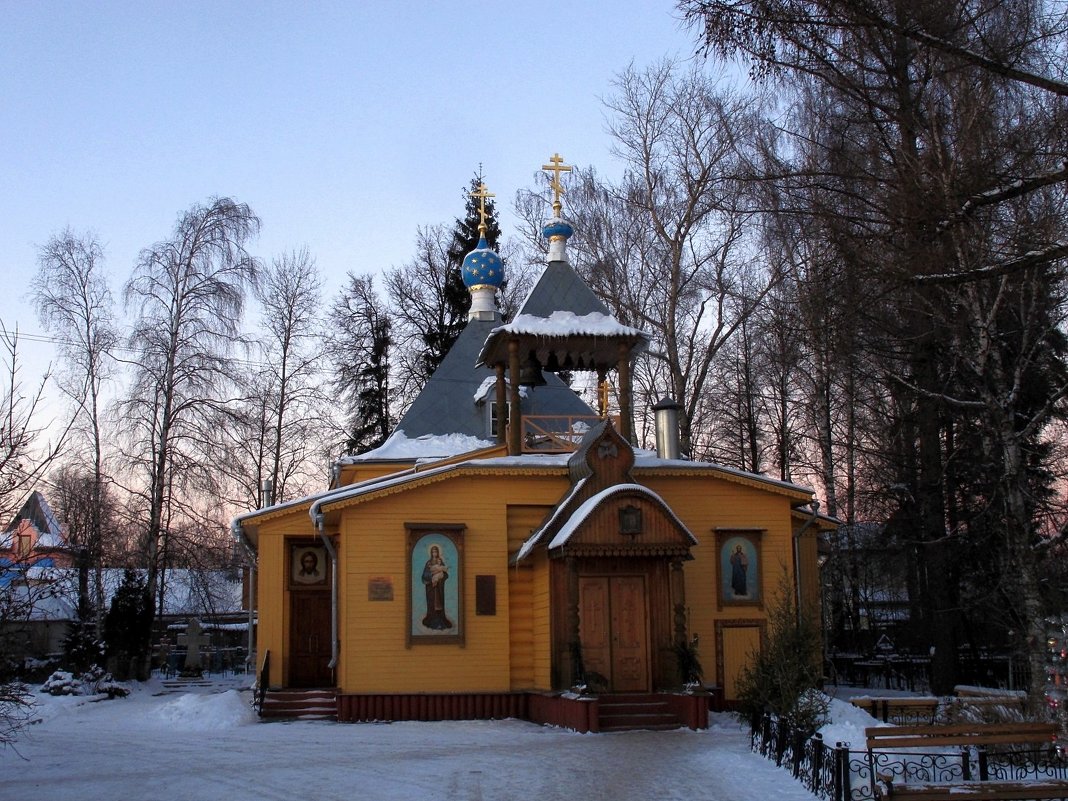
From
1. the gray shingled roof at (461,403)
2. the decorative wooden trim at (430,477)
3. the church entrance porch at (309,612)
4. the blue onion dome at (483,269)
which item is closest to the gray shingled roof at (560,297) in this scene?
the decorative wooden trim at (430,477)

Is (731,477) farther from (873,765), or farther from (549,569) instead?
(873,765)

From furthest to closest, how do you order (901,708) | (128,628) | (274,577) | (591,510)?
(128,628), (274,577), (901,708), (591,510)

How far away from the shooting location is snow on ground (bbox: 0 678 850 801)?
988 centimetres

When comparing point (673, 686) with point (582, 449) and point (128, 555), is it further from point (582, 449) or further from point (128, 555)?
point (128, 555)

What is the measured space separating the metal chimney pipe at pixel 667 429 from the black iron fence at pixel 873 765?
7.07 metres

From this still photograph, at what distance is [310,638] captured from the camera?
773 inches

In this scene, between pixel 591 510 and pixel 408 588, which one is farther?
pixel 408 588

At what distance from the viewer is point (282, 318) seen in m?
32.7

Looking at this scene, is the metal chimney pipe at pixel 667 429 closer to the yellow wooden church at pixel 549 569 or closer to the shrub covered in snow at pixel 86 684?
the yellow wooden church at pixel 549 569

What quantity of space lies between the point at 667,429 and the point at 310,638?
741 centimetres

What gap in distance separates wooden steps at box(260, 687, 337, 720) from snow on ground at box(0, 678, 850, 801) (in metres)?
0.45

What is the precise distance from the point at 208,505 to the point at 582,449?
566 inches

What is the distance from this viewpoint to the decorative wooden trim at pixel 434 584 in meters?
16.2

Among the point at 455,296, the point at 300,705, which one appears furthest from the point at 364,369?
the point at 300,705
